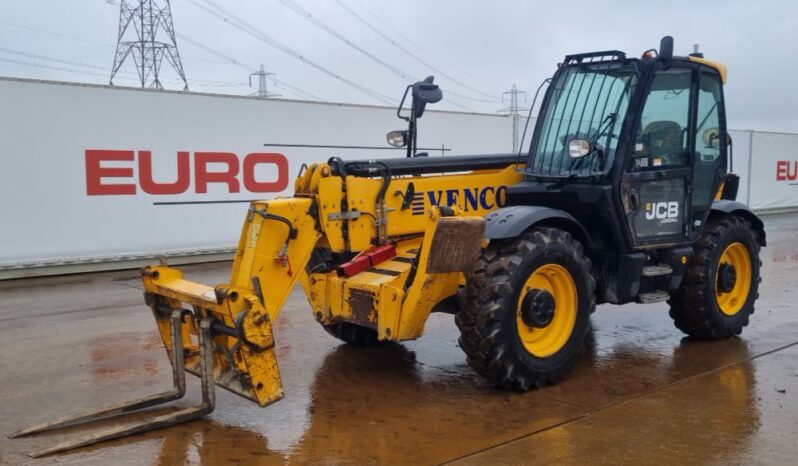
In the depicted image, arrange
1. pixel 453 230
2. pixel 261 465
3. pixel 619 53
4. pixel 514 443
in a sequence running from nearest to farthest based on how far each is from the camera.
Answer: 1. pixel 261 465
2. pixel 514 443
3. pixel 453 230
4. pixel 619 53

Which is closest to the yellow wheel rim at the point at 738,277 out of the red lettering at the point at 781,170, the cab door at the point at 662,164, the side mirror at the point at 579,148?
the cab door at the point at 662,164

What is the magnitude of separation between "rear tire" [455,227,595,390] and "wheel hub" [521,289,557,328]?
0.05 ft

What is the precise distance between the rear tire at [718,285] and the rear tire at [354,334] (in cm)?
263

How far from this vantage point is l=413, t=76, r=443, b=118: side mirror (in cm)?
613

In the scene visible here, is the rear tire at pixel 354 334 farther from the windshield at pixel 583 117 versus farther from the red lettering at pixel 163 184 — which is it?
the red lettering at pixel 163 184

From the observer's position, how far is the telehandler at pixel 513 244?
4.93 m

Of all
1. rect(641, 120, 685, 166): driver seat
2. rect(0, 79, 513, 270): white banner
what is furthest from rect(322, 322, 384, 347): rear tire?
rect(0, 79, 513, 270): white banner

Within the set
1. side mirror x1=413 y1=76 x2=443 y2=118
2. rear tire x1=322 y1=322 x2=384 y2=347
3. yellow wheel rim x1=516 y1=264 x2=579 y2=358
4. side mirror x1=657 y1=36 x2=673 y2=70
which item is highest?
side mirror x1=657 y1=36 x2=673 y2=70

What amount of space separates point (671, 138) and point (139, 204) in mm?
7900

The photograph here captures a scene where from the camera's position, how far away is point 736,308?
6.99 metres

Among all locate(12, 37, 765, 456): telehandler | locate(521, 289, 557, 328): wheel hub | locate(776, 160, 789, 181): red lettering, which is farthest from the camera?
locate(776, 160, 789, 181): red lettering

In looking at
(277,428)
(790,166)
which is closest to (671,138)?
(277,428)

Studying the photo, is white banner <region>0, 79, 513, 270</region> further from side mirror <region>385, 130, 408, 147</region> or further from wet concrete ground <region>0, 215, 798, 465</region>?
side mirror <region>385, 130, 408, 147</region>

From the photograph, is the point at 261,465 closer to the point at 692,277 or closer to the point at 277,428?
the point at 277,428
